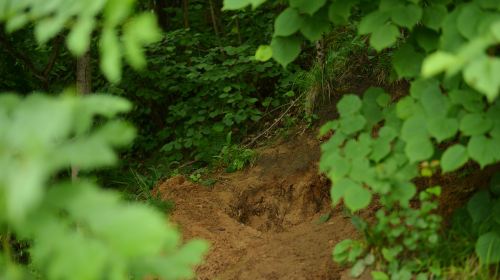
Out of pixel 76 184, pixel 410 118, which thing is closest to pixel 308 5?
pixel 410 118

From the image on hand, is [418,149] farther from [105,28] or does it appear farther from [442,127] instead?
[105,28]

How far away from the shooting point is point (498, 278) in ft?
8.50

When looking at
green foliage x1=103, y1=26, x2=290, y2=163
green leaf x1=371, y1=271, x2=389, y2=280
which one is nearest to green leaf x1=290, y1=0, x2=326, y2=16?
green leaf x1=371, y1=271, x2=389, y2=280

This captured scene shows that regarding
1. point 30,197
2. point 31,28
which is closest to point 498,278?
point 30,197

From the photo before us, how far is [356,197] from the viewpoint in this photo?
2.38 m

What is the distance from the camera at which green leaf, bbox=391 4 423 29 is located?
2.27 meters

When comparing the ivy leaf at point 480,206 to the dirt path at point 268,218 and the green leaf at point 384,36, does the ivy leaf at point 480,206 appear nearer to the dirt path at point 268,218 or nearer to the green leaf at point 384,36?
the dirt path at point 268,218

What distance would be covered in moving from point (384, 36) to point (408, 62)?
23 centimetres

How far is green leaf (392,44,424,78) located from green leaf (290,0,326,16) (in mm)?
412

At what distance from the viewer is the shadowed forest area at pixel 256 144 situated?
1.25 meters

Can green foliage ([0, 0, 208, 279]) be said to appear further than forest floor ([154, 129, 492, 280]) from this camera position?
No

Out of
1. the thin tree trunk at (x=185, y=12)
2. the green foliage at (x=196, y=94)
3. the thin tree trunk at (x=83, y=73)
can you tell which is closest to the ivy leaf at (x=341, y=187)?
the thin tree trunk at (x=83, y=73)

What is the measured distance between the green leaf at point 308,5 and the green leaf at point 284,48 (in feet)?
0.55

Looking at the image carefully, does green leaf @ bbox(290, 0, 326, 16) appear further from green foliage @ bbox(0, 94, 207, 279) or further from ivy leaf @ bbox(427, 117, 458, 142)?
green foliage @ bbox(0, 94, 207, 279)
